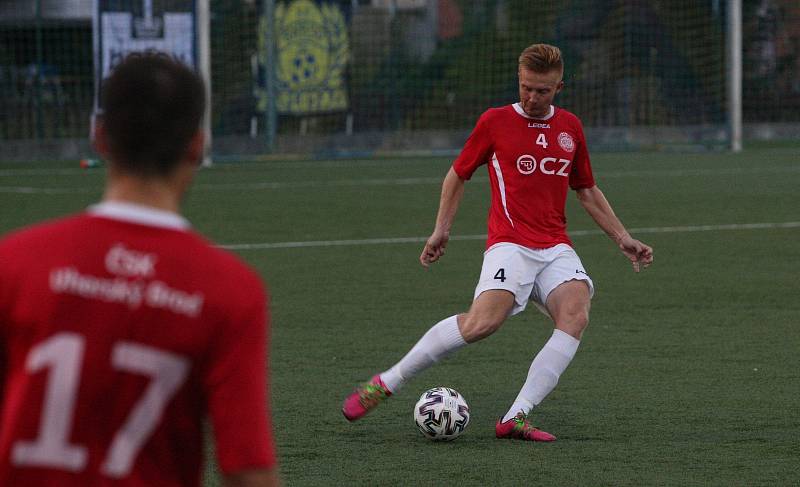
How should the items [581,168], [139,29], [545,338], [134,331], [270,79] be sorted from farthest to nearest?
[270,79] → [139,29] → [545,338] → [581,168] → [134,331]

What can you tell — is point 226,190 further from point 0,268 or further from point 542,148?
point 0,268

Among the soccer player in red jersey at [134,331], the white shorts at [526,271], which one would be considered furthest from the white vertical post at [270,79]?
the soccer player in red jersey at [134,331]

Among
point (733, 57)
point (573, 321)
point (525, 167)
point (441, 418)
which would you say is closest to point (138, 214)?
point (441, 418)

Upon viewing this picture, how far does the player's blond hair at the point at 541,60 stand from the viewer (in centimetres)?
558

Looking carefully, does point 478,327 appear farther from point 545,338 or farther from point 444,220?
point 545,338

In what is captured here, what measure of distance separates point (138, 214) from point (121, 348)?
20cm

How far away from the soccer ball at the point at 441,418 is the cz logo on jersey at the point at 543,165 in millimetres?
960

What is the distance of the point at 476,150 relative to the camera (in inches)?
232

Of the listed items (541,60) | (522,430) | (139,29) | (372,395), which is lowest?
(522,430)

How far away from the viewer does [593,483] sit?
190 inches

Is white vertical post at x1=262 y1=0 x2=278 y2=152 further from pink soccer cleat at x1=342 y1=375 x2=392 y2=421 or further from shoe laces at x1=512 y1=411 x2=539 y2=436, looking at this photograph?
shoe laces at x1=512 y1=411 x2=539 y2=436

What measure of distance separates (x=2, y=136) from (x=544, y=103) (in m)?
20.4

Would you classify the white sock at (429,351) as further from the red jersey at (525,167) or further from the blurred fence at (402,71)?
the blurred fence at (402,71)

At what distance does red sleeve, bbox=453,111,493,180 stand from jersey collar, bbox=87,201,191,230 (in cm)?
380
